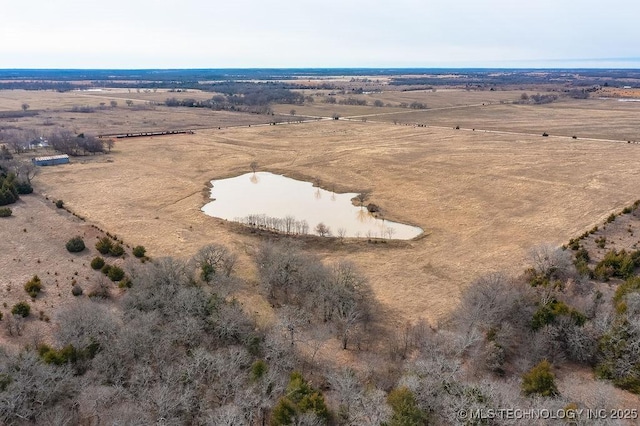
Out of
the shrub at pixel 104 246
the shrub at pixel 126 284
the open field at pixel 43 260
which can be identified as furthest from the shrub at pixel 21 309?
the shrub at pixel 104 246

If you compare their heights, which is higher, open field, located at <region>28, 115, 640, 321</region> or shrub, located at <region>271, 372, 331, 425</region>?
open field, located at <region>28, 115, 640, 321</region>

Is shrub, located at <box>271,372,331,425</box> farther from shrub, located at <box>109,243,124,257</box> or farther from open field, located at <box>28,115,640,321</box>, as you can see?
shrub, located at <box>109,243,124,257</box>

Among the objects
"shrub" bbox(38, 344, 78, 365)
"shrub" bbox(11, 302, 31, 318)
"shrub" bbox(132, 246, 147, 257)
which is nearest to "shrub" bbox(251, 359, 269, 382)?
"shrub" bbox(38, 344, 78, 365)

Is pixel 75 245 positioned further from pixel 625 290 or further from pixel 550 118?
pixel 550 118

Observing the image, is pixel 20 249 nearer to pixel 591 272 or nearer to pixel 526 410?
pixel 526 410

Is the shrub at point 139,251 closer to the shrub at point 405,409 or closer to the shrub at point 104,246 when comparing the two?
the shrub at point 104,246

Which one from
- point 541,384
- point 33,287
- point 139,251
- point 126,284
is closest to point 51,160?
point 139,251
